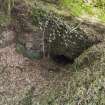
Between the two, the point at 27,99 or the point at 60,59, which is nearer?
the point at 27,99

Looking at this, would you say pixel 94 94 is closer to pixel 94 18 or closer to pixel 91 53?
pixel 91 53

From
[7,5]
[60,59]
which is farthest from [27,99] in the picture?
[7,5]

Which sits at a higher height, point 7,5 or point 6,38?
point 7,5

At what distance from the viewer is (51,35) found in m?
6.59

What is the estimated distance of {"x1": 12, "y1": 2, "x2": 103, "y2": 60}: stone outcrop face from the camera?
637 centimetres

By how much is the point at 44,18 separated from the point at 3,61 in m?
1.18

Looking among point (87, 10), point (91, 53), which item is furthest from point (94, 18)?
point (91, 53)

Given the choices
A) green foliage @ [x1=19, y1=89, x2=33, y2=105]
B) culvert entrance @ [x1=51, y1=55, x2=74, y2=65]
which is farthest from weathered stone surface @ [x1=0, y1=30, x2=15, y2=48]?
green foliage @ [x1=19, y1=89, x2=33, y2=105]

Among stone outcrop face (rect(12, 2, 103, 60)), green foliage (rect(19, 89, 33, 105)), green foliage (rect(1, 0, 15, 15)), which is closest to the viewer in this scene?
green foliage (rect(19, 89, 33, 105))

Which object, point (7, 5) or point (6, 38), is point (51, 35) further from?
point (7, 5)

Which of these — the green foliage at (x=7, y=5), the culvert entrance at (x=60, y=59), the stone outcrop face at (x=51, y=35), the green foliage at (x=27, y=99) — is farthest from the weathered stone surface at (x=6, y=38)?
the green foliage at (x=27, y=99)

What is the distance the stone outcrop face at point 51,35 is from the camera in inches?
251

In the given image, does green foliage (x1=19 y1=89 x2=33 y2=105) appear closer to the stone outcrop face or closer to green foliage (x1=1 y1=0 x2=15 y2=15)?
the stone outcrop face

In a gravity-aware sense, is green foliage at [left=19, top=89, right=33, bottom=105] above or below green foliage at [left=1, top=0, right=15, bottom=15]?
below
